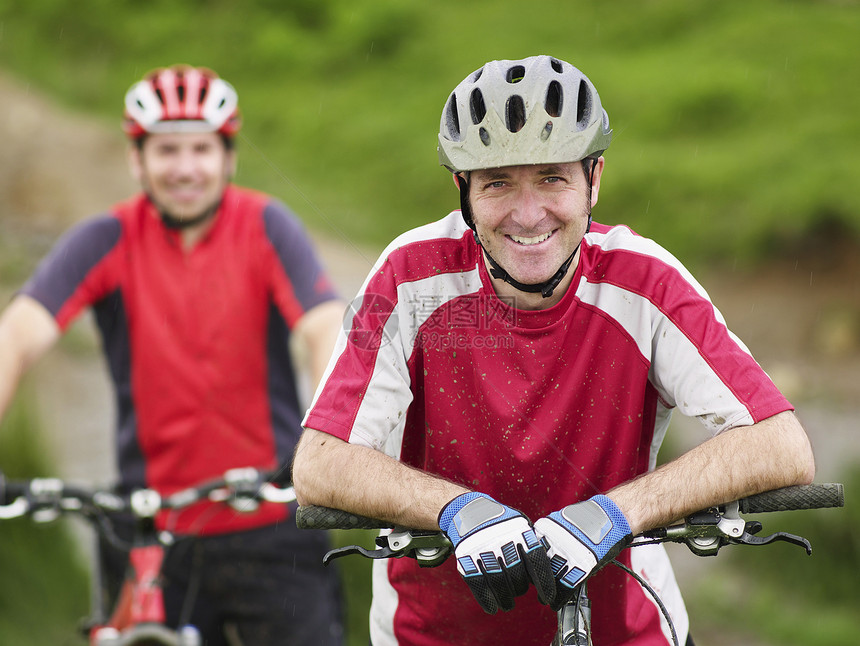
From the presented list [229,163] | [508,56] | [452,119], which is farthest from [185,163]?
[508,56]

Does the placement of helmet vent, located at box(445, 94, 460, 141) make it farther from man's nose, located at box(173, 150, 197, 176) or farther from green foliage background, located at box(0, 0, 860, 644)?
green foliage background, located at box(0, 0, 860, 644)

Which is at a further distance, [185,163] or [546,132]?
[185,163]

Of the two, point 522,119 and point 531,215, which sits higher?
point 522,119

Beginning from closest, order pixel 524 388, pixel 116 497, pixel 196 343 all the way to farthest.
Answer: pixel 524 388 < pixel 116 497 < pixel 196 343

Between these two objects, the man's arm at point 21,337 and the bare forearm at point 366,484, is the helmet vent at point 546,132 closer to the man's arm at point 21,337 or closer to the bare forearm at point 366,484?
the bare forearm at point 366,484

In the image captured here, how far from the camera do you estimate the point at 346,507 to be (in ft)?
8.18

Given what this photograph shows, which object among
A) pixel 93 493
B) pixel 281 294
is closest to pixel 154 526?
pixel 93 493

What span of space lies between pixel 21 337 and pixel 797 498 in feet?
9.80

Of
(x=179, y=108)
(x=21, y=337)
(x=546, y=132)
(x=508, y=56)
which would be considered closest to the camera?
(x=546, y=132)

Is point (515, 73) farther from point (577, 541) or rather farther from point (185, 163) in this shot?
point (185, 163)

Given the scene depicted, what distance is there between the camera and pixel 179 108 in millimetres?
4648

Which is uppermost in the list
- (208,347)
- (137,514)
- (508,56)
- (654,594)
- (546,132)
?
(508,56)

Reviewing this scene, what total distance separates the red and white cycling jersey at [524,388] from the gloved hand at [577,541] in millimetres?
448

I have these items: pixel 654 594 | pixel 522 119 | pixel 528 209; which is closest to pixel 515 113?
pixel 522 119
